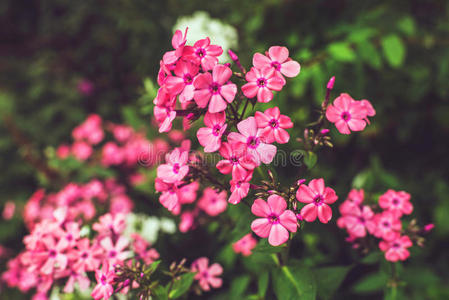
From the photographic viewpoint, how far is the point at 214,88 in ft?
3.20

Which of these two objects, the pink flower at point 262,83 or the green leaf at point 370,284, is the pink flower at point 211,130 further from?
the green leaf at point 370,284

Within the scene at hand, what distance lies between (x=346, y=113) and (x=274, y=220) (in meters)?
0.44

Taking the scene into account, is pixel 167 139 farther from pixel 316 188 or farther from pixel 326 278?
pixel 316 188

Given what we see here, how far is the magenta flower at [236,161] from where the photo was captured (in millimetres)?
952

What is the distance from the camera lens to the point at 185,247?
1866 millimetres

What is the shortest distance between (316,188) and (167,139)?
5.65ft

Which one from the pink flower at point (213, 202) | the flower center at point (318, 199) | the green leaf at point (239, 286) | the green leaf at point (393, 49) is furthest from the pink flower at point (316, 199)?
the green leaf at point (393, 49)

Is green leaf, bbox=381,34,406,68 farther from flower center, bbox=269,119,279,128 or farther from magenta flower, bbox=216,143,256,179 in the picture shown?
magenta flower, bbox=216,143,256,179

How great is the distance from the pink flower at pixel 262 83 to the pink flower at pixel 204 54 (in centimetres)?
12

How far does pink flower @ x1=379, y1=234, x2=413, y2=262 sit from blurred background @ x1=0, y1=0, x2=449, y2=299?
0.30 m

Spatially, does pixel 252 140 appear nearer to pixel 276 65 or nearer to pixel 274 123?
pixel 274 123

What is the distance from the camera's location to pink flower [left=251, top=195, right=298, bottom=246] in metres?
0.95

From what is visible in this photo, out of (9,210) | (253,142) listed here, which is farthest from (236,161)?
(9,210)

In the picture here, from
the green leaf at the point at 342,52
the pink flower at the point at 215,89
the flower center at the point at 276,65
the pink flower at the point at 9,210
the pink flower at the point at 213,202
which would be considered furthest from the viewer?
the pink flower at the point at 9,210
